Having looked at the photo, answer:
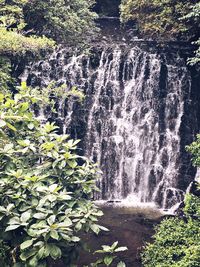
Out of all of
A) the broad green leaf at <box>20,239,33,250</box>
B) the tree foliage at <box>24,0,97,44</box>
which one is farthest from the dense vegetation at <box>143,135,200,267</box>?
the tree foliage at <box>24,0,97,44</box>

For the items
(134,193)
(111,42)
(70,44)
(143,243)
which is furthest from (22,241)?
(111,42)

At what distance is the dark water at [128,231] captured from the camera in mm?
9320

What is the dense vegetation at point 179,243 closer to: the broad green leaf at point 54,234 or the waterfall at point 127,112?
the broad green leaf at point 54,234

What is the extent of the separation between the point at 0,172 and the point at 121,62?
11.0 metres

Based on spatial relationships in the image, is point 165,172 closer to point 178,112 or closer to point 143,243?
point 178,112

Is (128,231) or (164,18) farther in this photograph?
(164,18)

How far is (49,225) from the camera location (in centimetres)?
407

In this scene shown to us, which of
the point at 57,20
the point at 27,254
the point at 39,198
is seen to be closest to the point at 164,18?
the point at 57,20

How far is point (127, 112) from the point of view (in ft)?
47.8

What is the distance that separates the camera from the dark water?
30.6 feet

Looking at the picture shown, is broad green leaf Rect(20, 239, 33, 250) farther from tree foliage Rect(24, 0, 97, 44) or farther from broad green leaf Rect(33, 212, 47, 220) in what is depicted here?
tree foliage Rect(24, 0, 97, 44)

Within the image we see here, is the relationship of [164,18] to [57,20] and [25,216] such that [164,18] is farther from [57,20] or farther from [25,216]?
[25,216]

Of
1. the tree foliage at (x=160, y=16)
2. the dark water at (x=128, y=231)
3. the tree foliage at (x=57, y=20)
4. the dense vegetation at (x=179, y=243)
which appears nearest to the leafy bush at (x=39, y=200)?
the dense vegetation at (x=179, y=243)

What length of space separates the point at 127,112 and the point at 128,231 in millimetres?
5576
